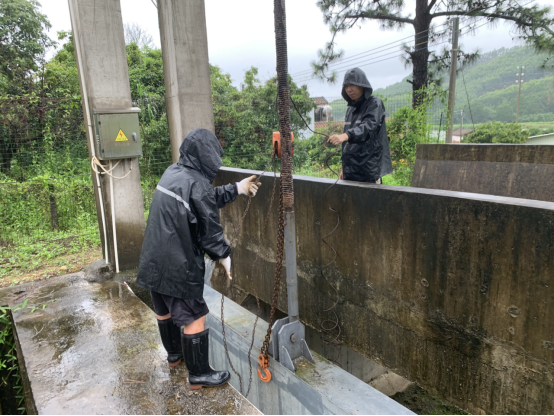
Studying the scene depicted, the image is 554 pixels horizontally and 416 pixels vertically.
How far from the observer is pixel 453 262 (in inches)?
105

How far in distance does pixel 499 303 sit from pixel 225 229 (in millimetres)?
3711

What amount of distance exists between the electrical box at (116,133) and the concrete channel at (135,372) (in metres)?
1.82

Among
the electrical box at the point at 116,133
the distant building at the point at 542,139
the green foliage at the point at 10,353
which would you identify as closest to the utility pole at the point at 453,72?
the electrical box at the point at 116,133

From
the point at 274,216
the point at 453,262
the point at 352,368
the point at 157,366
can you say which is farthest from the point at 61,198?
the point at 453,262

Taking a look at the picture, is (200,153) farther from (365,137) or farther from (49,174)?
(49,174)

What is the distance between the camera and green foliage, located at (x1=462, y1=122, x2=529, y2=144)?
17500 mm

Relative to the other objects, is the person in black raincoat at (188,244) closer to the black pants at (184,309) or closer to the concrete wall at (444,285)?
the black pants at (184,309)

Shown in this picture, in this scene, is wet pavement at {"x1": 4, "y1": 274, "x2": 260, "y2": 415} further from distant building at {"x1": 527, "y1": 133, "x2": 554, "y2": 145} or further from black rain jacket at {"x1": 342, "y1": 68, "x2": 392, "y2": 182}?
distant building at {"x1": 527, "y1": 133, "x2": 554, "y2": 145}

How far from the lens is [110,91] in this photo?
4.60 meters

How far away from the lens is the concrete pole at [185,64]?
5.04m

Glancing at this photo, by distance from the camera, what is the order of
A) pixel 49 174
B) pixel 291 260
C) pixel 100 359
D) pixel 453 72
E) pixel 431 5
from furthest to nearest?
pixel 431 5
pixel 453 72
pixel 49 174
pixel 100 359
pixel 291 260

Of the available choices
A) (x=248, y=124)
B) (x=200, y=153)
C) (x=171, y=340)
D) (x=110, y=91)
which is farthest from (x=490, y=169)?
(x=248, y=124)

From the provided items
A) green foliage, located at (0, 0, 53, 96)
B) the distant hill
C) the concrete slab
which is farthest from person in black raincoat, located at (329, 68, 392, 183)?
the distant hill

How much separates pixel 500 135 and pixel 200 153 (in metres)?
19.3
